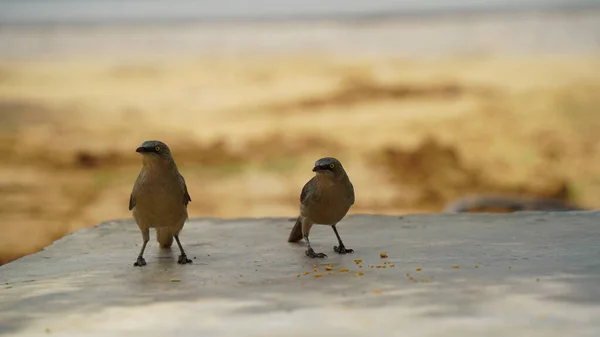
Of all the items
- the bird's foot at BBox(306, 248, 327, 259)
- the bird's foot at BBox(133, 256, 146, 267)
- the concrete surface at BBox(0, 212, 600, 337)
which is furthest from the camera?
the bird's foot at BBox(306, 248, 327, 259)

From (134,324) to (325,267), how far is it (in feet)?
4.57

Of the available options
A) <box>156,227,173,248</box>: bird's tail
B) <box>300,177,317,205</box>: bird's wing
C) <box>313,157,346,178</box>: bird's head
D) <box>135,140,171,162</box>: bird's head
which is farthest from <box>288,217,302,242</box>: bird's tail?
<box>135,140,171,162</box>: bird's head

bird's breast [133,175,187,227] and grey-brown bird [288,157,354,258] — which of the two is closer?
bird's breast [133,175,187,227]

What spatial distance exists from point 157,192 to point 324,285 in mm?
1208

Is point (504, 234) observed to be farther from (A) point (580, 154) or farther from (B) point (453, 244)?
(A) point (580, 154)

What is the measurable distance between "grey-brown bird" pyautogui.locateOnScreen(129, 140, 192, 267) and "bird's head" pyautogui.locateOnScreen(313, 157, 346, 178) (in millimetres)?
794

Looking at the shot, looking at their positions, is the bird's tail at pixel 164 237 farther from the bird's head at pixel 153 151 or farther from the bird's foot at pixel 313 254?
the bird's foot at pixel 313 254

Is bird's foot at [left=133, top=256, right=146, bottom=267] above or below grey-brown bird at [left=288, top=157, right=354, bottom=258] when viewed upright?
below

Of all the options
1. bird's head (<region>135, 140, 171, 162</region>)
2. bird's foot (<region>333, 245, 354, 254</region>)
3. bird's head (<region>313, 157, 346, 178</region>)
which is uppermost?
bird's head (<region>135, 140, 171, 162</region>)

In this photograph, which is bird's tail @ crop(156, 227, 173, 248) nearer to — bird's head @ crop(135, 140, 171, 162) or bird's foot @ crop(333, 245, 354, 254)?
bird's head @ crop(135, 140, 171, 162)

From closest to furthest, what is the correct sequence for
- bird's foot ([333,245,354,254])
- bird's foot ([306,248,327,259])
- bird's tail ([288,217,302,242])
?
bird's foot ([306,248,327,259]) → bird's foot ([333,245,354,254]) → bird's tail ([288,217,302,242])

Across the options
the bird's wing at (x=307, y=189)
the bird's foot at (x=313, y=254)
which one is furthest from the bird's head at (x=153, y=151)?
the bird's foot at (x=313, y=254)

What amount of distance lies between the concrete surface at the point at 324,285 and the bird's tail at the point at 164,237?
7 cm

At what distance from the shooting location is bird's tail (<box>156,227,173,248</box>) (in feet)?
17.9
